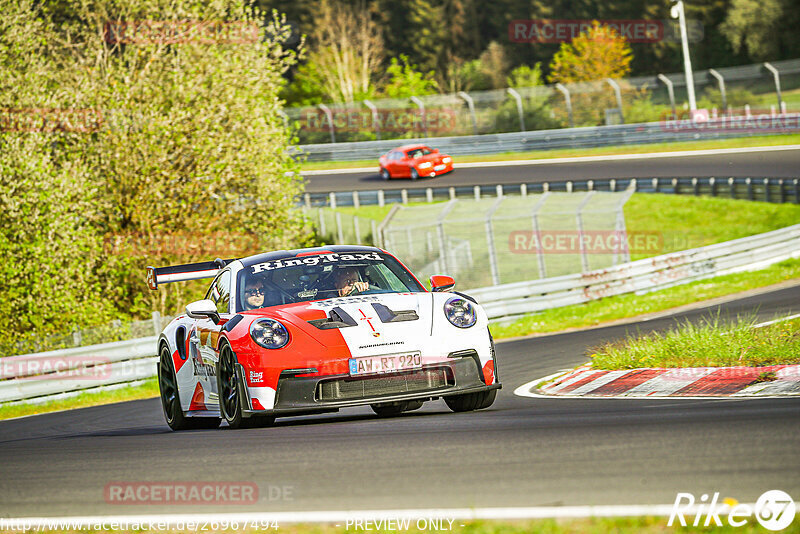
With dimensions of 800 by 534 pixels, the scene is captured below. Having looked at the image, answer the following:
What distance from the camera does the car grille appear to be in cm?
755

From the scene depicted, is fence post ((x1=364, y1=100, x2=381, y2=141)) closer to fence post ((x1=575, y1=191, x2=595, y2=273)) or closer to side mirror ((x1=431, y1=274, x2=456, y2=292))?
fence post ((x1=575, y1=191, x2=595, y2=273))

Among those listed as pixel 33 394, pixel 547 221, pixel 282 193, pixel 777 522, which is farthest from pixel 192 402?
pixel 547 221

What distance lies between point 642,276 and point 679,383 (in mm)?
15509

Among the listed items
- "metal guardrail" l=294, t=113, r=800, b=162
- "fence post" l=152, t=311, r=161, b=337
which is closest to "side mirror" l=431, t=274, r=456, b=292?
"fence post" l=152, t=311, r=161, b=337

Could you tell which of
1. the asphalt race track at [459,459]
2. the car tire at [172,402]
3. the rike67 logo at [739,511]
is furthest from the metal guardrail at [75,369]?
the rike67 logo at [739,511]

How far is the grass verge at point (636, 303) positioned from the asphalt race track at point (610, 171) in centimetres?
1369

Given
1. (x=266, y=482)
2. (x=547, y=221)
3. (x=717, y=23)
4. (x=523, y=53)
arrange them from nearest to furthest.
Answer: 1. (x=266, y=482)
2. (x=547, y=221)
3. (x=717, y=23)
4. (x=523, y=53)

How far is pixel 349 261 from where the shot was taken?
361 inches

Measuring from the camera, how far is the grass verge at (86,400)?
16.2 meters

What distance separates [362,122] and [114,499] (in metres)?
54.9

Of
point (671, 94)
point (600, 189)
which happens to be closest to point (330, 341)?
point (600, 189)

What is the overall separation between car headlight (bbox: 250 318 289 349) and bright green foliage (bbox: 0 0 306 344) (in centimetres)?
1387

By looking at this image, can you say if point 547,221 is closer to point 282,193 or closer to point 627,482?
point 282,193

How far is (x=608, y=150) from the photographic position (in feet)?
162
